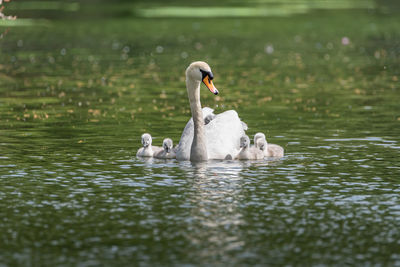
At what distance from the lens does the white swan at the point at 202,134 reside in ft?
63.3

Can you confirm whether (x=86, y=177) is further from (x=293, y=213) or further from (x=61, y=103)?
(x=61, y=103)

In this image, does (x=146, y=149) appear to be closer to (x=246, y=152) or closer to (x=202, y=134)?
(x=202, y=134)

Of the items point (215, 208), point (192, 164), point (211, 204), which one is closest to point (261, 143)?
point (192, 164)

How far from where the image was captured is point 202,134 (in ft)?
63.5

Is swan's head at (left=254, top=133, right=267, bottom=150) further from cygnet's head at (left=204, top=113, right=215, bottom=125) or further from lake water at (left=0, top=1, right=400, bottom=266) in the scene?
cygnet's head at (left=204, top=113, right=215, bottom=125)

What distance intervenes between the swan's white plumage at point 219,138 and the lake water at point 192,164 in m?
0.32

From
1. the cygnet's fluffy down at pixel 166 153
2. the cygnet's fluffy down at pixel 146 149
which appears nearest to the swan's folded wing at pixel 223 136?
the cygnet's fluffy down at pixel 166 153

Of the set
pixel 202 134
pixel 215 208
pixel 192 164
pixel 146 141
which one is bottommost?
pixel 215 208

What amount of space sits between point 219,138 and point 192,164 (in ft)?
3.72

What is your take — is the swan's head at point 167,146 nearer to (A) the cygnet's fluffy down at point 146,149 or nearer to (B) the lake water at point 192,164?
(A) the cygnet's fluffy down at point 146,149

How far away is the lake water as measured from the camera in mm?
12820

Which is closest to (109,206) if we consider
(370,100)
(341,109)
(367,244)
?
(367,244)

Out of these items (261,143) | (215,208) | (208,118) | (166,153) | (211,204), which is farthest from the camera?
(208,118)

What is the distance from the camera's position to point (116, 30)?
200 feet
